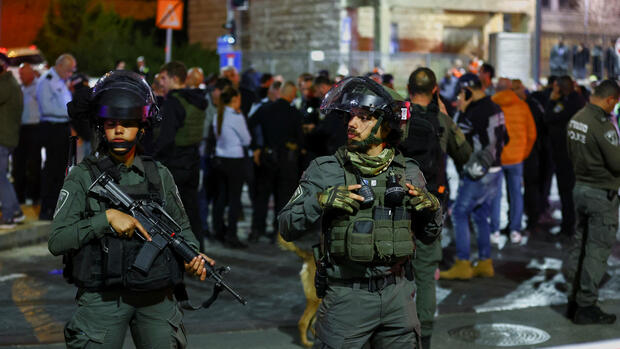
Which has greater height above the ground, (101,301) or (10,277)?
(101,301)

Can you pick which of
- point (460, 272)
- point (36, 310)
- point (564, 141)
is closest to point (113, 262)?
point (36, 310)

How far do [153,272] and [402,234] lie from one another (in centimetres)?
120

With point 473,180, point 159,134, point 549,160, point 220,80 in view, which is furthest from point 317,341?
point 549,160

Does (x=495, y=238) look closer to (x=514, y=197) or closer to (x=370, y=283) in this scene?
(x=514, y=197)

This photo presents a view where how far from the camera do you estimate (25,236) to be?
1104 centimetres

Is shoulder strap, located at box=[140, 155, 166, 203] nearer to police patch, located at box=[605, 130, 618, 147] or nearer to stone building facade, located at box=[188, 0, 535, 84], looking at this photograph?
police patch, located at box=[605, 130, 618, 147]

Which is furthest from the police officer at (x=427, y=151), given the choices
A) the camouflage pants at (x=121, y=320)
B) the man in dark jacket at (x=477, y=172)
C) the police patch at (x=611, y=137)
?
the camouflage pants at (x=121, y=320)

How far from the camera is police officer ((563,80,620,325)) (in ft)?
24.4

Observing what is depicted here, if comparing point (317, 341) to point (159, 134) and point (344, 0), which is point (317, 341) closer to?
point (159, 134)

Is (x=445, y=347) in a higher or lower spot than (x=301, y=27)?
lower

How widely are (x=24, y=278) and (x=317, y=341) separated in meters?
5.55

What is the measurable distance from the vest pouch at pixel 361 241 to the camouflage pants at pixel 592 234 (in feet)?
12.3

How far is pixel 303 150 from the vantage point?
1161cm

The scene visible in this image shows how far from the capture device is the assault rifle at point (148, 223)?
4062 millimetres
